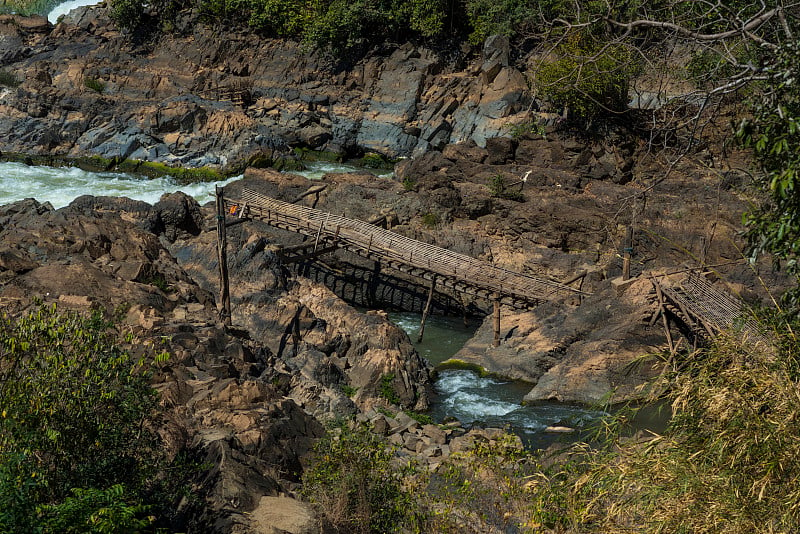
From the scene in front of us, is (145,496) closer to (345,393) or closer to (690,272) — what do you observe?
(345,393)

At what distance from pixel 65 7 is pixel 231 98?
28758mm

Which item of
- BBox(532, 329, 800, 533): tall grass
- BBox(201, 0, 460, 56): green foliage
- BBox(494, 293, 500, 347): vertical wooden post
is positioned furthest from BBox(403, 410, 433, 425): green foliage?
BBox(201, 0, 460, 56): green foliage

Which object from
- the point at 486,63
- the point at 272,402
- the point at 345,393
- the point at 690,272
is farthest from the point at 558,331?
the point at 486,63

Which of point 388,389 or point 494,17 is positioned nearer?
point 388,389

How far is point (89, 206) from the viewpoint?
25.5 meters

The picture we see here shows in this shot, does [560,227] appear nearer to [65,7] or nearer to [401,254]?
[401,254]

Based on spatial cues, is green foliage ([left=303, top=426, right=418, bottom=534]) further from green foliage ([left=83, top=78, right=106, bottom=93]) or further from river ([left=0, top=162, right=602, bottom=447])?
green foliage ([left=83, top=78, right=106, bottom=93])

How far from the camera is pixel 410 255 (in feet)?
86.1

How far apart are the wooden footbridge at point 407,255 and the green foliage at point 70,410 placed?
50.9 ft

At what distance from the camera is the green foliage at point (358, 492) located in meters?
10.3

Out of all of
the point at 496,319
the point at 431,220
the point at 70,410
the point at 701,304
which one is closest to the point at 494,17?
the point at 431,220

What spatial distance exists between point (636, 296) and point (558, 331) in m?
2.39

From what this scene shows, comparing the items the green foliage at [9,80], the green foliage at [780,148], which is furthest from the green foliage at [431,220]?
the green foliage at [9,80]

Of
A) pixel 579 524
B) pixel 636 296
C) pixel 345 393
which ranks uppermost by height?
pixel 579 524
